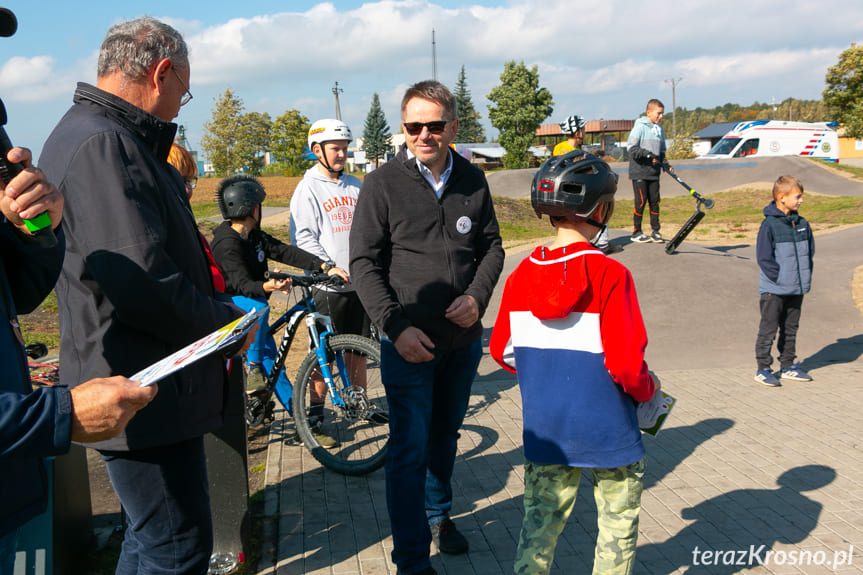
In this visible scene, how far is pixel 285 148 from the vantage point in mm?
59812

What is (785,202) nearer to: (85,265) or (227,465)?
(227,465)

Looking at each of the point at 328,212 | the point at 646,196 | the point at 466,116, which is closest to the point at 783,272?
the point at 328,212

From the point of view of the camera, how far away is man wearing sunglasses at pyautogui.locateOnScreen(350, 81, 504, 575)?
3.06 meters

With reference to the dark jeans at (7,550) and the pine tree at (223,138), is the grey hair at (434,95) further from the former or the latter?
the pine tree at (223,138)

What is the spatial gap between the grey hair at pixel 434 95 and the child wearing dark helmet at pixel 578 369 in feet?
2.48

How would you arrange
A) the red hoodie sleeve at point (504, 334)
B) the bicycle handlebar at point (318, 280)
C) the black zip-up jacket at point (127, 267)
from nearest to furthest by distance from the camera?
the black zip-up jacket at point (127, 267)
the red hoodie sleeve at point (504, 334)
the bicycle handlebar at point (318, 280)

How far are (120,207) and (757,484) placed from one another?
386 centimetres

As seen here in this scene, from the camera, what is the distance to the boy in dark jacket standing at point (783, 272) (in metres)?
6.08

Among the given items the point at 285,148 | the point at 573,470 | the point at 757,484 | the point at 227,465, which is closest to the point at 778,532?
the point at 757,484

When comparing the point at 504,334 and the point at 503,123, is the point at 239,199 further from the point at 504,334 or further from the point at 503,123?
the point at 503,123

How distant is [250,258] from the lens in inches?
187

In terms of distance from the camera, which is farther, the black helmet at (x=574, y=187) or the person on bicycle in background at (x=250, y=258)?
the person on bicycle in background at (x=250, y=258)

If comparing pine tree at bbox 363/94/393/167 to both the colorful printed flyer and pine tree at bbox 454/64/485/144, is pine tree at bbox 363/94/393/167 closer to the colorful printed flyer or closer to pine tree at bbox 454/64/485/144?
pine tree at bbox 454/64/485/144

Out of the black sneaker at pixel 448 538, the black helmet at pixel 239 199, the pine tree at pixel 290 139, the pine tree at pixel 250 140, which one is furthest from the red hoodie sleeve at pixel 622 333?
the pine tree at pixel 290 139
